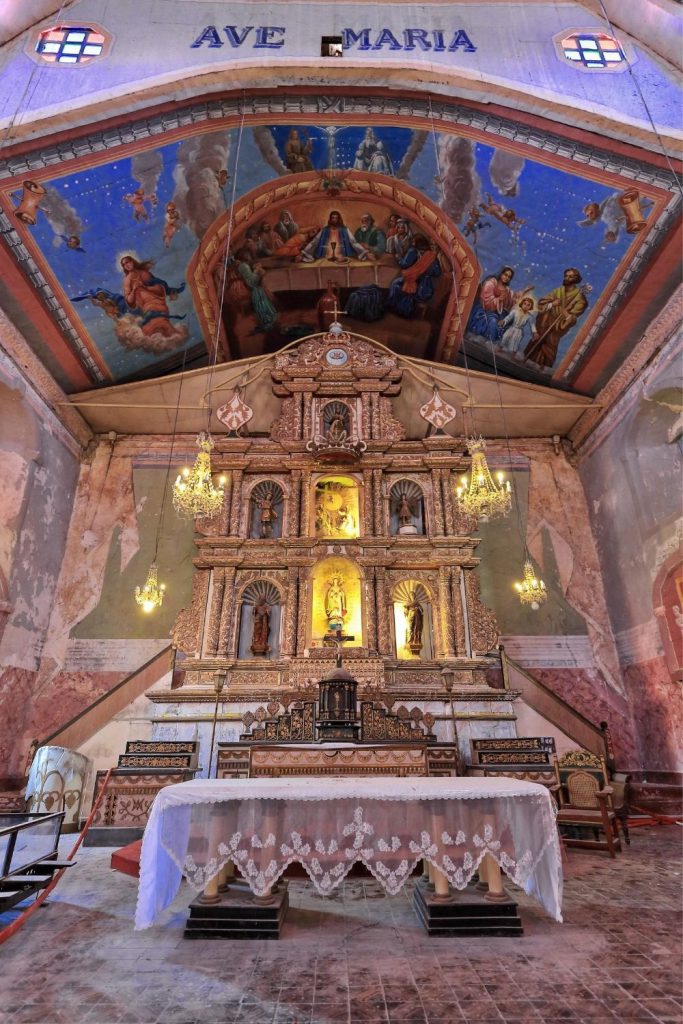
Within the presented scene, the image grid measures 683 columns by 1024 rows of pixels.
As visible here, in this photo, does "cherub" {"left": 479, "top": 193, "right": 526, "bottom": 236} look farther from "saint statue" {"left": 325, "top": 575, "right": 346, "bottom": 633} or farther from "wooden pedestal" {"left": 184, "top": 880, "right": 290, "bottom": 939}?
"wooden pedestal" {"left": 184, "top": 880, "right": 290, "bottom": 939}

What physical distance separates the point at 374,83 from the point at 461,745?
978cm

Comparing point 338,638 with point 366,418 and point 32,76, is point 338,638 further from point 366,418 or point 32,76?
point 32,76

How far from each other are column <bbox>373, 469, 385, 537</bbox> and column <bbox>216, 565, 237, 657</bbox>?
278 cm

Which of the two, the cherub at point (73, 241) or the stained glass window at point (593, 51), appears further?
the cherub at point (73, 241)

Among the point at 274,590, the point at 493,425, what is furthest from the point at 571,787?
the point at 493,425

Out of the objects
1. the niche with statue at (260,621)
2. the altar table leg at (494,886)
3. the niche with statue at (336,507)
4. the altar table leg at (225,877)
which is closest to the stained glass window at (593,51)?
the niche with statue at (336,507)

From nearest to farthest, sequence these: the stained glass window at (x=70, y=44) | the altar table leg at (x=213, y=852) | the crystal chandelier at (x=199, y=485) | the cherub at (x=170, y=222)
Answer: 1. the altar table leg at (x=213, y=852)
2. the crystal chandelier at (x=199, y=485)
3. the stained glass window at (x=70, y=44)
4. the cherub at (x=170, y=222)

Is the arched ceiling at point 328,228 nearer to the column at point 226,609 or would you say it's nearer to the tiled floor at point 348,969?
the column at point 226,609

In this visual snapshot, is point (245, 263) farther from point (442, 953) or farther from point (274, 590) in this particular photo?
point (442, 953)

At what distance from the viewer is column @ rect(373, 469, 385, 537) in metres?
10.2

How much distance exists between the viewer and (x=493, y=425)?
1196 cm

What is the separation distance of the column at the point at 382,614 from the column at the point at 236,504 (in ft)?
9.14

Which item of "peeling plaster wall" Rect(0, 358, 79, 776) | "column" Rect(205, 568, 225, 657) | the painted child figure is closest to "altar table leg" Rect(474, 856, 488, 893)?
"column" Rect(205, 568, 225, 657)

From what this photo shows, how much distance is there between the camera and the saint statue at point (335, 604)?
9672 millimetres
